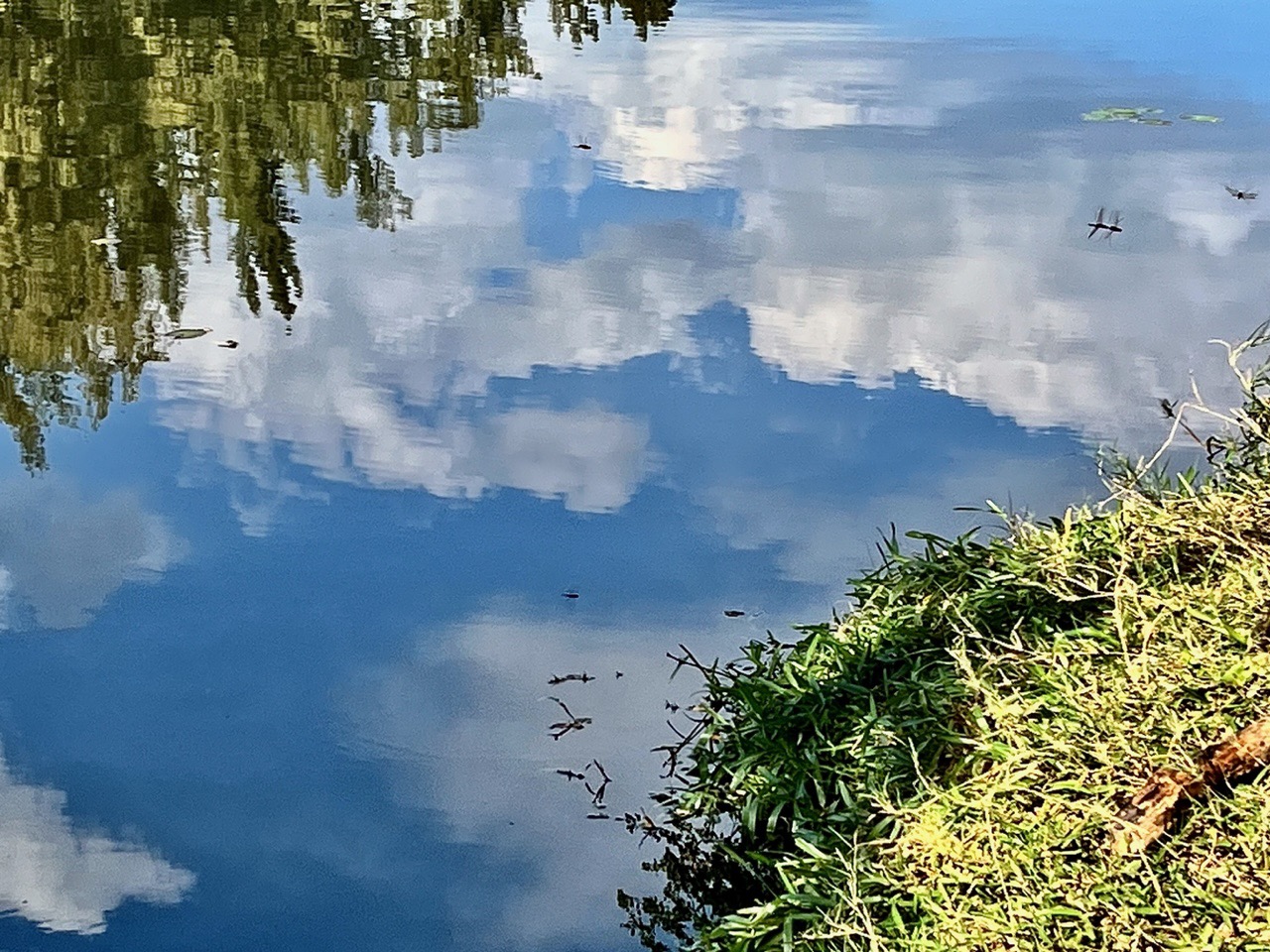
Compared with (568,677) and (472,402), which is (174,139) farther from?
(568,677)

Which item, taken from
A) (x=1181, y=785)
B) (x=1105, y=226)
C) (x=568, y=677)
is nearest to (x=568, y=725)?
(x=568, y=677)

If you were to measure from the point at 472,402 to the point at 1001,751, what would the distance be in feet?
6.25

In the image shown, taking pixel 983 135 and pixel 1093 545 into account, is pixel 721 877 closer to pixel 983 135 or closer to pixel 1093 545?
pixel 1093 545

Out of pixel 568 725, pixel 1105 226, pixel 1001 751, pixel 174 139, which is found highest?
pixel 174 139

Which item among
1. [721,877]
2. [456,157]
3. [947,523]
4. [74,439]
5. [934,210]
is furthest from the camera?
Result: [456,157]

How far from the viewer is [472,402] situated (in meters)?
3.61

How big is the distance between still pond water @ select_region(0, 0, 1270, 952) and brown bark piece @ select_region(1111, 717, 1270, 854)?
72 cm

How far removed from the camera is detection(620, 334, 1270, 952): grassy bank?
1.80 meters

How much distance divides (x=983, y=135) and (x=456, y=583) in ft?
13.5

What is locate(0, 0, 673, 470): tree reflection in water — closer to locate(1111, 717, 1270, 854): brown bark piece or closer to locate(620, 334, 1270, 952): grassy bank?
locate(620, 334, 1270, 952): grassy bank

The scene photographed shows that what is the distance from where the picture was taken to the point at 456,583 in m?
2.81

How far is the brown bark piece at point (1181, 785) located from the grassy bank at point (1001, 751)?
0.02 meters

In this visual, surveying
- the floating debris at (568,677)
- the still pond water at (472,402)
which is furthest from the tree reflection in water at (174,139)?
the floating debris at (568,677)

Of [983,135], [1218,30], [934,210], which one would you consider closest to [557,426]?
[934,210]
